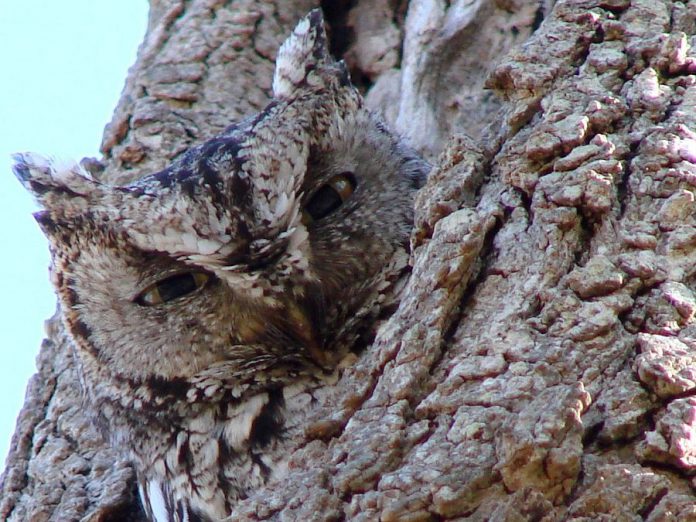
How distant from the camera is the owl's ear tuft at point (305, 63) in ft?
8.09

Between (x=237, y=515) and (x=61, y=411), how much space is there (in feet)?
5.22

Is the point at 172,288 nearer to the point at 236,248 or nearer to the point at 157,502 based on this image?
the point at 236,248

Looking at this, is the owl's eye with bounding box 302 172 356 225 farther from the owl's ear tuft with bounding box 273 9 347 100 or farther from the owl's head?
the owl's ear tuft with bounding box 273 9 347 100

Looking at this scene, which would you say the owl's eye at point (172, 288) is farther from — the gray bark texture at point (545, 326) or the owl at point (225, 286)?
the gray bark texture at point (545, 326)

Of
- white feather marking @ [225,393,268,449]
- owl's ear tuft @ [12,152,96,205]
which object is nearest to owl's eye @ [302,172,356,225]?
white feather marking @ [225,393,268,449]

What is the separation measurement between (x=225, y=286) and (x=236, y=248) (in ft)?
0.29

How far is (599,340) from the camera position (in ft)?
4.59

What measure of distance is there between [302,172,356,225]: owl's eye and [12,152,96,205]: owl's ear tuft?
542mm

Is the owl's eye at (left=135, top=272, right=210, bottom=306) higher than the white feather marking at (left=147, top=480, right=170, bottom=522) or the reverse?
higher

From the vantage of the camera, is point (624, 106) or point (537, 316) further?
point (624, 106)

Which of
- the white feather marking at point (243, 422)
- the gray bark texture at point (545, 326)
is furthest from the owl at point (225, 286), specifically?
the gray bark texture at point (545, 326)

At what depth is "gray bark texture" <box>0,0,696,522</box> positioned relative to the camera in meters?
1.22

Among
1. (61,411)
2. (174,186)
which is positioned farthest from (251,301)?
(61,411)

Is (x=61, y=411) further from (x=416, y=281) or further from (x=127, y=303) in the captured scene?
(x=416, y=281)
